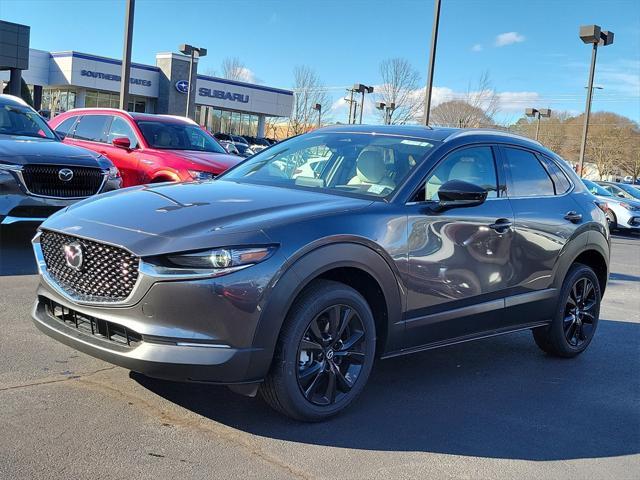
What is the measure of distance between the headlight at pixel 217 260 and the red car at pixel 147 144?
20.2ft

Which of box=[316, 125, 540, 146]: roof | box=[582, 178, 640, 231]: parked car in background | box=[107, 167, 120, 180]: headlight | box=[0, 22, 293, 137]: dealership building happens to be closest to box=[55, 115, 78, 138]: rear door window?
box=[107, 167, 120, 180]: headlight

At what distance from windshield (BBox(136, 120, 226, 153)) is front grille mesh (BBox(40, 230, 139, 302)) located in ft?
22.6

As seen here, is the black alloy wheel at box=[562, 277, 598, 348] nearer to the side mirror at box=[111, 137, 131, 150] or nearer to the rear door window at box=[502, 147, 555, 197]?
the rear door window at box=[502, 147, 555, 197]

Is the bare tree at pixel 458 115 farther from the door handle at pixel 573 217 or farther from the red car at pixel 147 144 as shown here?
the door handle at pixel 573 217

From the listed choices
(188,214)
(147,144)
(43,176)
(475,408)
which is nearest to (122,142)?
(147,144)

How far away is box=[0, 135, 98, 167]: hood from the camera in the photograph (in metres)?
7.55

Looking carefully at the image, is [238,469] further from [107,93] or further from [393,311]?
[107,93]

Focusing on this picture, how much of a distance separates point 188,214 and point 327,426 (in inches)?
55.3

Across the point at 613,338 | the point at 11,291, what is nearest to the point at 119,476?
the point at 11,291

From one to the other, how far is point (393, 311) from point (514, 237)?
4.38 feet

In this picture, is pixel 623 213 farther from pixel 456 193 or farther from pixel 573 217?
pixel 456 193

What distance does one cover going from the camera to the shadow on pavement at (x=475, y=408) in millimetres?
3820

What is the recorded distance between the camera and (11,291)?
6.32m

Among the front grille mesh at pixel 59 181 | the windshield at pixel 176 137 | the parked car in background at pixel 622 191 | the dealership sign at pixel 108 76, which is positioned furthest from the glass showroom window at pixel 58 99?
the front grille mesh at pixel 59 181
